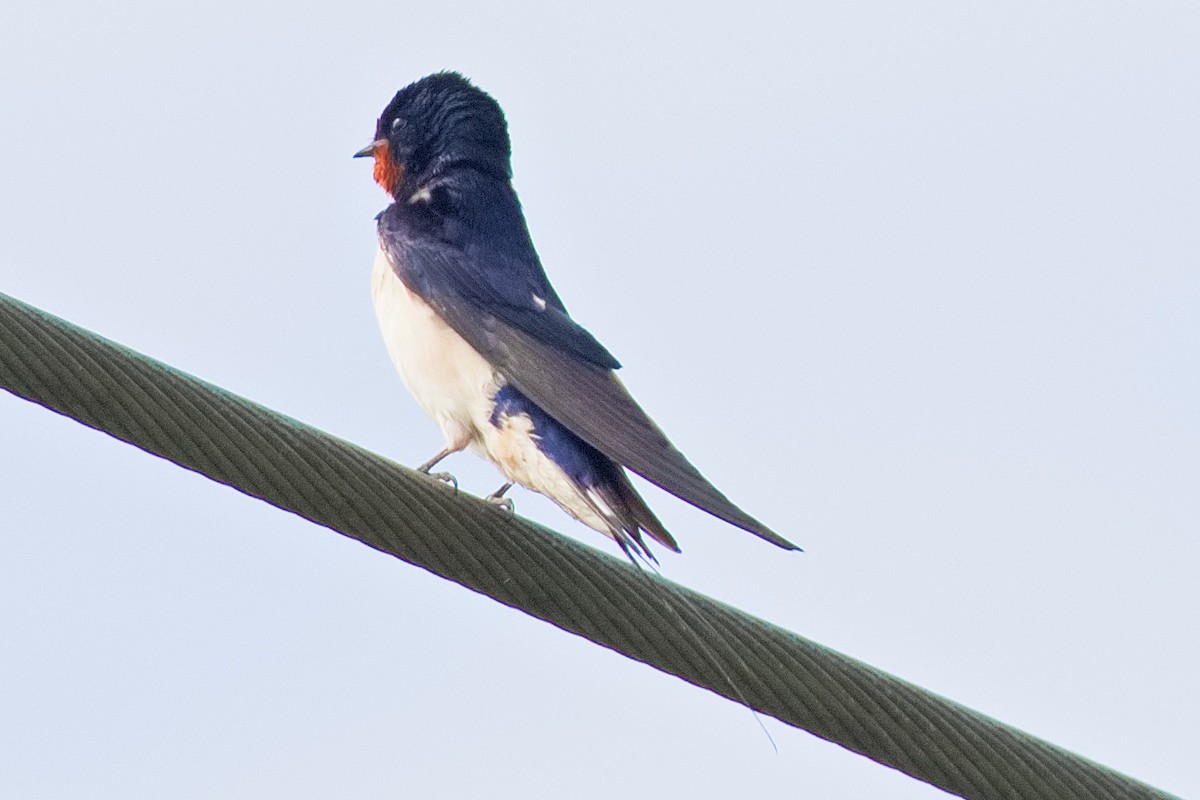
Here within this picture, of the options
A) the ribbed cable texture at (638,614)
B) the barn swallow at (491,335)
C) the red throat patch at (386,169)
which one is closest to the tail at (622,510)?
the barn swallow at (491,335)

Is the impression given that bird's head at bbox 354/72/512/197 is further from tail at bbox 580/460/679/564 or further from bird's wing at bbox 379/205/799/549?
tail at bbox 580/460/679/564

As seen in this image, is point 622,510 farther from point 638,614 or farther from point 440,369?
point 638,614

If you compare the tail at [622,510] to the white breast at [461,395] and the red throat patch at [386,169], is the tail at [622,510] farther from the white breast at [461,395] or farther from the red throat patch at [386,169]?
the red throat patch at [386,169]

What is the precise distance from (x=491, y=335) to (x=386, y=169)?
1044 millimetres

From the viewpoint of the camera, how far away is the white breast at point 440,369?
4523mm

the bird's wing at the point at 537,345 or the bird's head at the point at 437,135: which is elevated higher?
the bird's head at the point at 437,135

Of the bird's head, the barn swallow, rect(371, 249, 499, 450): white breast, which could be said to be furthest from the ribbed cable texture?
the bird's head

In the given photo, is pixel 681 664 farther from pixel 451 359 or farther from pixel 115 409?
pixel 451 359

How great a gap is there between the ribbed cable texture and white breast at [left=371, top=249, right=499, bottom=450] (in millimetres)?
1453

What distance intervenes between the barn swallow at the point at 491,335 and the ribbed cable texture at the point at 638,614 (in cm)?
43

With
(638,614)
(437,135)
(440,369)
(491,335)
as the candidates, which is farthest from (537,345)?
(638,614)

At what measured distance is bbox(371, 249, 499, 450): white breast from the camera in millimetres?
4523

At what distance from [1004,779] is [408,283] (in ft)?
7.21

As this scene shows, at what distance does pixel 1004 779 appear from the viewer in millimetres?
2977
